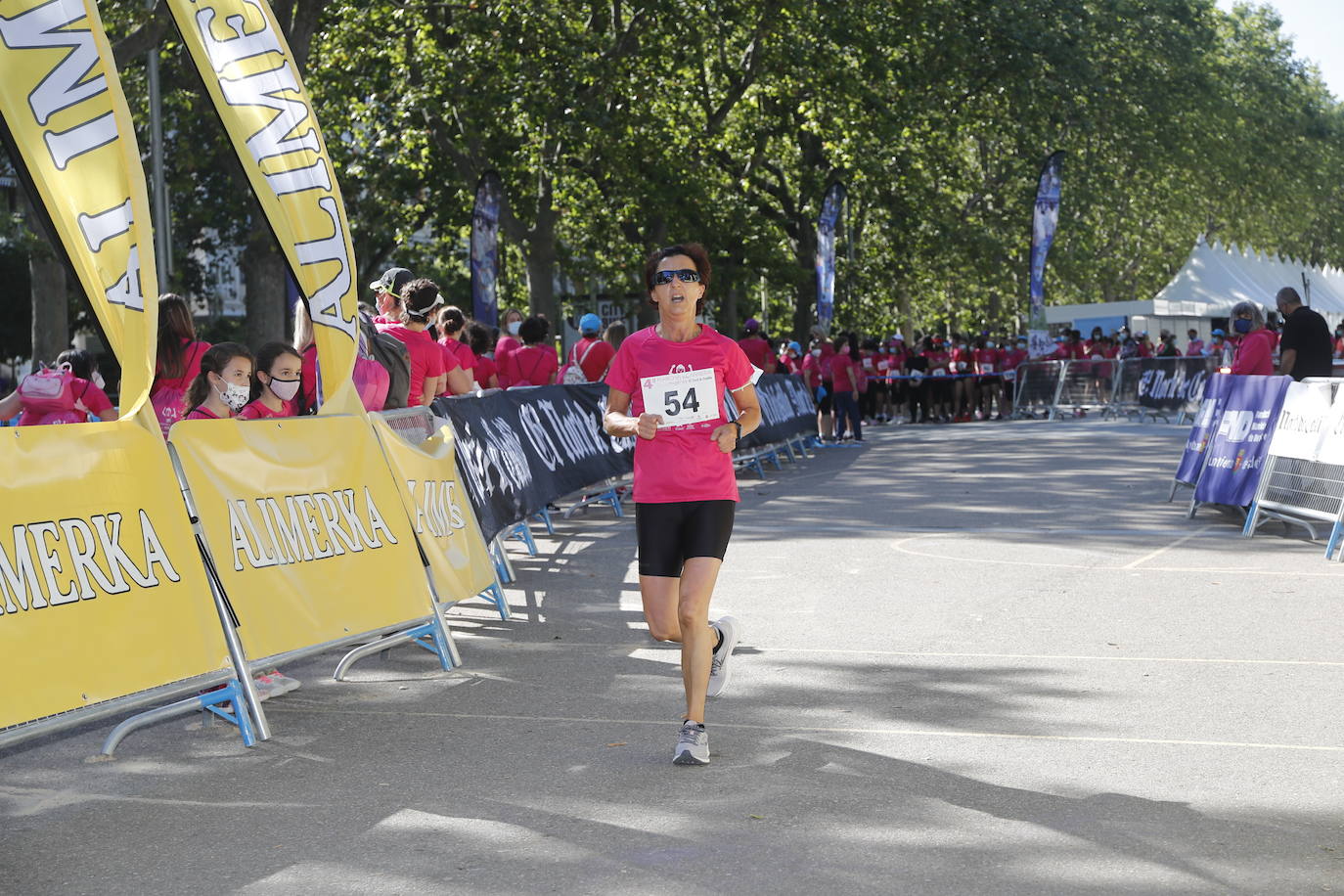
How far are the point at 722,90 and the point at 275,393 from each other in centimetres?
3192

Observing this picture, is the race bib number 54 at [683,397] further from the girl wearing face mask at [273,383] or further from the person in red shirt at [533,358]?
the person in red shirt at [533,358]

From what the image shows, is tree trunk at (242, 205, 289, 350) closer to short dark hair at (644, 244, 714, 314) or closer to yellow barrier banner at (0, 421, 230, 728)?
yellow barrier banner at (0, 421, 230, 728)

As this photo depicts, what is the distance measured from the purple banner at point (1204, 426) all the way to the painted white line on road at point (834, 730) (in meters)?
9.09

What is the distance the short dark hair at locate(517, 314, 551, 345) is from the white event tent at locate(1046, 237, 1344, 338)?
3028 cm

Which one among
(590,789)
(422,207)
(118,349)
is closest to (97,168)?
(118,349)

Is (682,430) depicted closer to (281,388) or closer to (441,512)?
(281,388)

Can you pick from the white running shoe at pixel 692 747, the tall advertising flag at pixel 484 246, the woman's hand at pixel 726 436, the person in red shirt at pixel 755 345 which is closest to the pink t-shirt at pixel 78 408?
the woman's hand at pixel 726 436

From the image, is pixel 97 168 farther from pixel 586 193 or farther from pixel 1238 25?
pixel 1238 25

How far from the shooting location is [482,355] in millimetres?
15812

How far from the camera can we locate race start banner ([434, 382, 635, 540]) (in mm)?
10875

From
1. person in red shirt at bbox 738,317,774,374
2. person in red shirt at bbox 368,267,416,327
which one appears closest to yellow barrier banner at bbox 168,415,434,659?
person in red shirt at bbox 368,267,416,327

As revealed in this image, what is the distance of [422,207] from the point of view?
3562 centimetres

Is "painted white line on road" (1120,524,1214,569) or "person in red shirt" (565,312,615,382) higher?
"person in red shirt" (565,312,615,382)

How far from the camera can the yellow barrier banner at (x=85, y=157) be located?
6.43m
